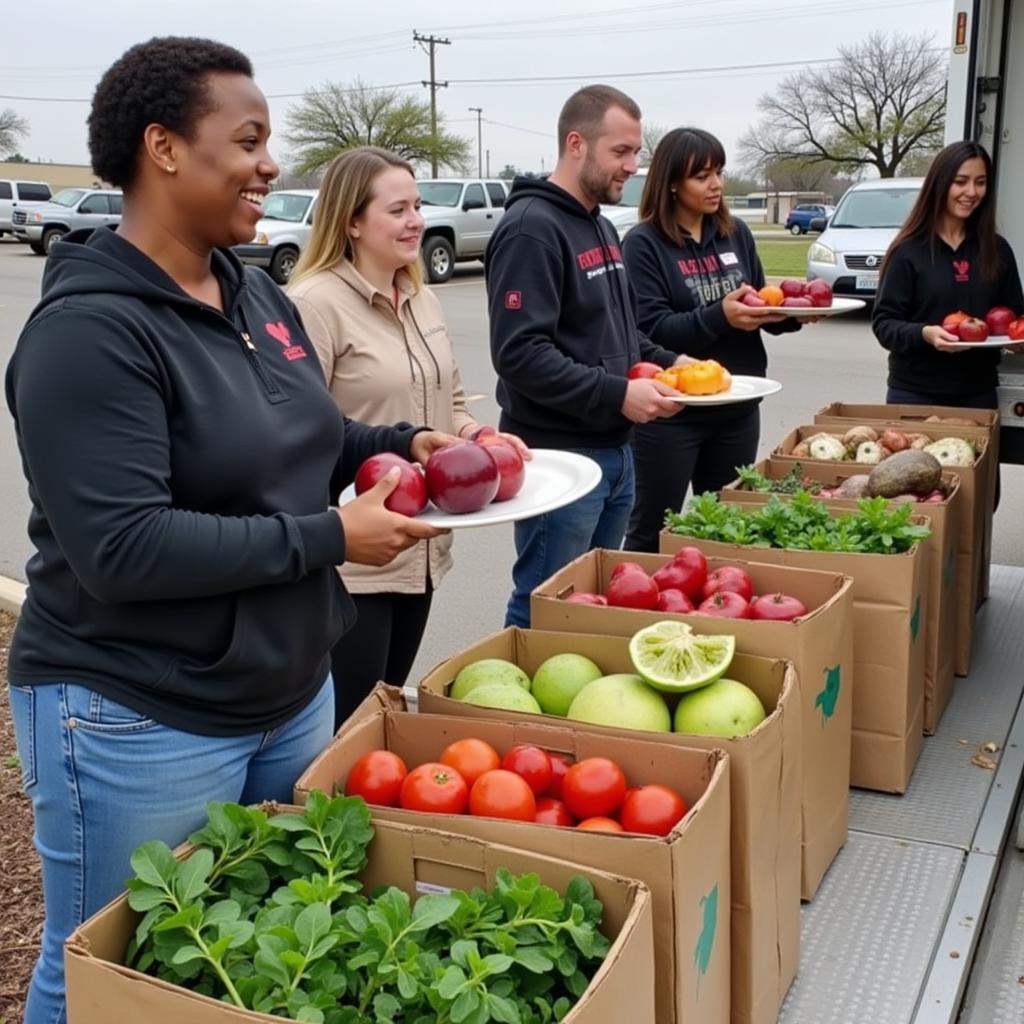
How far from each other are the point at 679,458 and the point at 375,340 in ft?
5.44

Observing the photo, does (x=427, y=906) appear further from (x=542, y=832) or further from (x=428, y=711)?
(x=428, y=711)

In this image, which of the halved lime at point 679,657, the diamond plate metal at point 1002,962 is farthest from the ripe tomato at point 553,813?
the diamond plate metal at point 1002,962

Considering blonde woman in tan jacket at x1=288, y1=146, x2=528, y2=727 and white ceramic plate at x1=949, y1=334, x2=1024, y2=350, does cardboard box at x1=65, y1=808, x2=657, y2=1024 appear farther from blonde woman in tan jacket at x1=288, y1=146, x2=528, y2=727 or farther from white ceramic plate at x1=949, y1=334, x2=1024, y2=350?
white ceramic plate at x1=949, y1=334, x2=1024, y2=350

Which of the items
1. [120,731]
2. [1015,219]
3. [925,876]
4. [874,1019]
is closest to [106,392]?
[120,731]

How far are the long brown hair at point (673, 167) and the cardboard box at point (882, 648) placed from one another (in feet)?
5.35

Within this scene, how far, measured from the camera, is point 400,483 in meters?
2.36

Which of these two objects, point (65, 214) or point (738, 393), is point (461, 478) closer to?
point (738, 393)

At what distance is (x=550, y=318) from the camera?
365cm

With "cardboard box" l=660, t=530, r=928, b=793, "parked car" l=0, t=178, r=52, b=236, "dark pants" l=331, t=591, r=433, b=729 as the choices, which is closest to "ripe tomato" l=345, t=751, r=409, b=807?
"dark pants" l=331, t=591, r=433, b=729

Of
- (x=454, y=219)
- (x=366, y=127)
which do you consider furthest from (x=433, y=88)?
(x=454, y=219)

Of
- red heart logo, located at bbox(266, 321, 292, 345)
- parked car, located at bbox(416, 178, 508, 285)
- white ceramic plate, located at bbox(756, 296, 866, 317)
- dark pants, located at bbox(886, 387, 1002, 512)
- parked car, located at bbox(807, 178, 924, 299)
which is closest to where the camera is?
red heart logo, located at bbox(266, 321, 292, 345)

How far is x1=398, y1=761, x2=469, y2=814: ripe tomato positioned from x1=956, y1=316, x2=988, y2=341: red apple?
11.0 ft

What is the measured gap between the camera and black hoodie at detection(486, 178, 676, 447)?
3.63 m

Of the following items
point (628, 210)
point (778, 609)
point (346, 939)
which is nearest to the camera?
point (346, 939)
